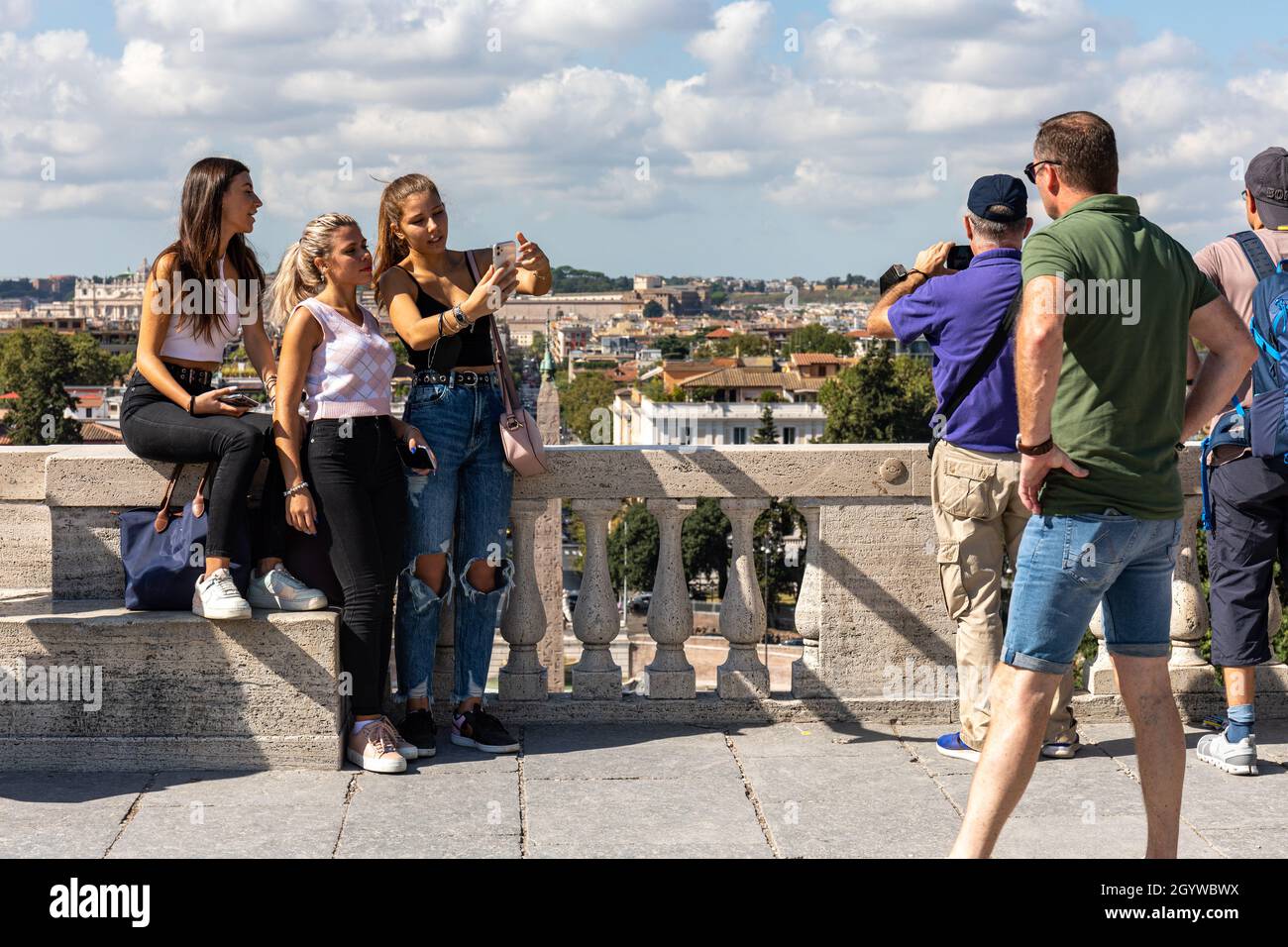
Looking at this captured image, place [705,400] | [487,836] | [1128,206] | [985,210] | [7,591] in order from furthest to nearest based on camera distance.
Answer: [705,400] < [7,591] < [985,210] < [487,836] < [1128,206]

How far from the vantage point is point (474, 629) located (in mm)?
5277

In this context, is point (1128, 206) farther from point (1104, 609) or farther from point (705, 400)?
point (705, 400)

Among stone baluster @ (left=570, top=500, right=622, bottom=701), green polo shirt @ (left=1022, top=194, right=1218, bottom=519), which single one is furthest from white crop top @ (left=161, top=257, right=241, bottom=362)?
green polo shirt @ (left=1022, top=194, right=1218, bottom=519)

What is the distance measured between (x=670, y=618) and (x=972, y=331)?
155cm

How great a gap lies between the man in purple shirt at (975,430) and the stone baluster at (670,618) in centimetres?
94

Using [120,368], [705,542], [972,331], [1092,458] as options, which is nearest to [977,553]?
[972,331]

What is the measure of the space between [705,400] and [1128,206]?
9099cm

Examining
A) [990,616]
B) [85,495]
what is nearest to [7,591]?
[85,495]

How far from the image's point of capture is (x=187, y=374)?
5.03 m

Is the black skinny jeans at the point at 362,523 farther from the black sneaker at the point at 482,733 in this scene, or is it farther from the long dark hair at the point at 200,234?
the long dark hair at the point at 200,234

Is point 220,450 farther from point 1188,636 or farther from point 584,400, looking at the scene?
point 584,400

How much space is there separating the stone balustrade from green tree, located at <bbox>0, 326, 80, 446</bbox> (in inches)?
2753

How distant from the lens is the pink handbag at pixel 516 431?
5.16 meters

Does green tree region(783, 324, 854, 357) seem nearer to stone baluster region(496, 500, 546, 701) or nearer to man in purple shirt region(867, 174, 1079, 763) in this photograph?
stone baluster region(496, 500, 546, 701)
